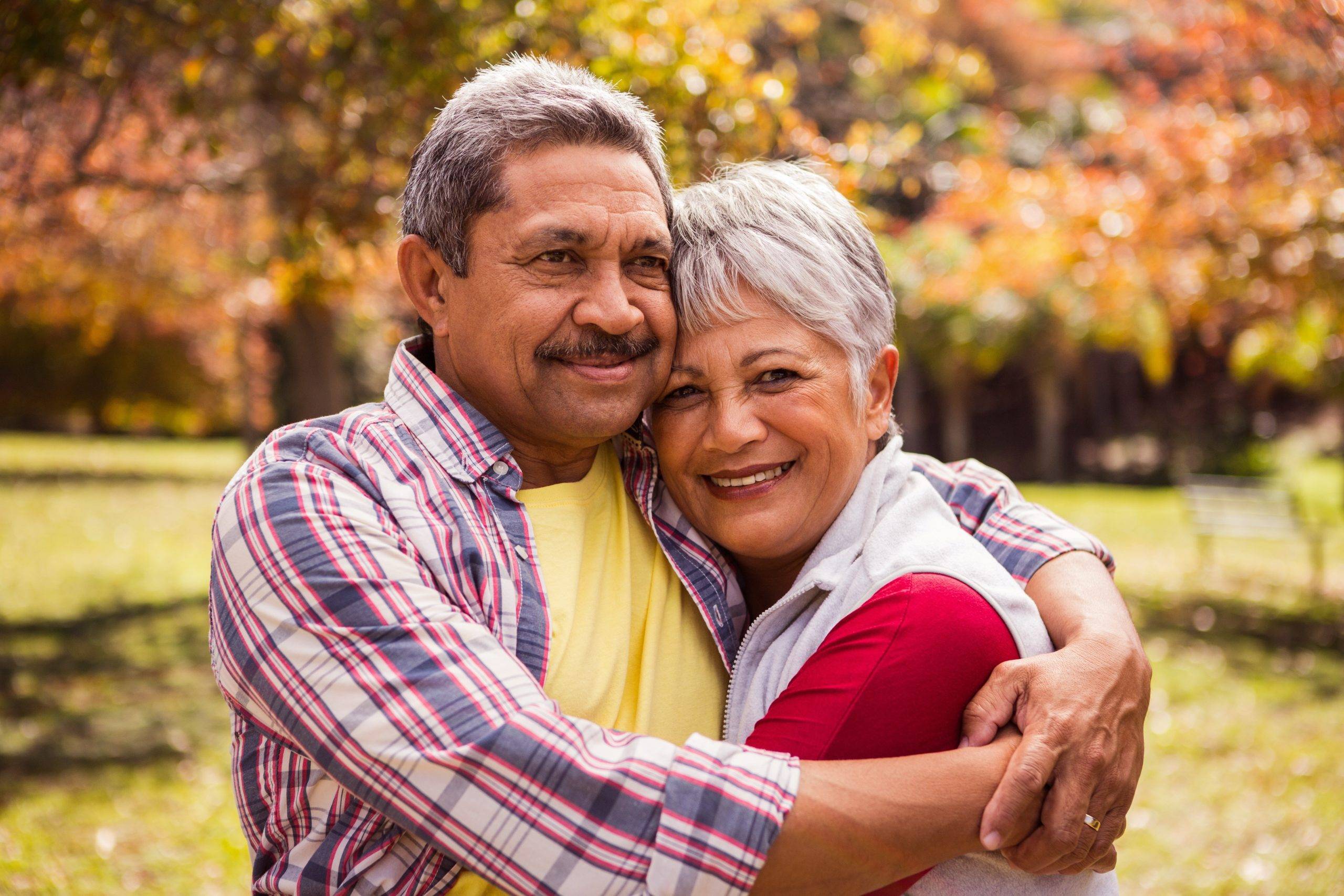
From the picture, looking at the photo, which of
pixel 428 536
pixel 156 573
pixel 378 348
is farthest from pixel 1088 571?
pixel 378 348

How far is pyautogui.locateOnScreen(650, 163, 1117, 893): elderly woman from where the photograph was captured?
69.7 inches

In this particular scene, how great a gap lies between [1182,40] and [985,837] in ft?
30.4

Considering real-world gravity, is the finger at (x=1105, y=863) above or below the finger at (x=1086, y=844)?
below

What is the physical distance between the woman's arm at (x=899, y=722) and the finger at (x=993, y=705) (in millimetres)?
15

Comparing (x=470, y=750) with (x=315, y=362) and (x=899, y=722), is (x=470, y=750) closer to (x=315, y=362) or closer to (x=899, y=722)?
(x=899, y=722)

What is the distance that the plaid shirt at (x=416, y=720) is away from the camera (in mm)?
1472

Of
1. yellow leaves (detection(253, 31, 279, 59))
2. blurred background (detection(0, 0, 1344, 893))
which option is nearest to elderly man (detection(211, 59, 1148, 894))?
blurred background (detection(0, 0, 1344, 893))

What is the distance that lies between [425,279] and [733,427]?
2.24 ft

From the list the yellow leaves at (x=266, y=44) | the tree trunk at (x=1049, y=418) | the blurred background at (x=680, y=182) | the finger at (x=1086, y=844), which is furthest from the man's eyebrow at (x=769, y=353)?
the tree trunk at (x=1049, y=418)

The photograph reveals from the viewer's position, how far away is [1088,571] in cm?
226

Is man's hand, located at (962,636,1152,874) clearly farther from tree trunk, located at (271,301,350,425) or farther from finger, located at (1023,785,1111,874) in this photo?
tree trunk, located at (271,301,350,425)

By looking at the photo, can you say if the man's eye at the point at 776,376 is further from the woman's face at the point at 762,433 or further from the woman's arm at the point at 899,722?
the woman's arm at the point at 899,722

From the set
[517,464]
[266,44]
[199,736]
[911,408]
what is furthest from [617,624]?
[911,408]

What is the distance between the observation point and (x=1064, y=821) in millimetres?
1745
